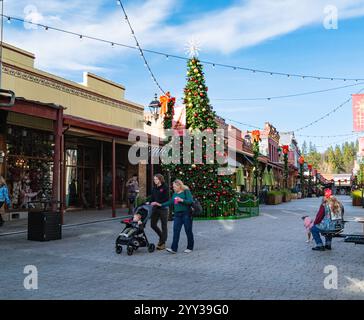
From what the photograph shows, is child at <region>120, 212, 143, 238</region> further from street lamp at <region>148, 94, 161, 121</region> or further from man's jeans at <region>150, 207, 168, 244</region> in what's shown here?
street lamp at <region>148, 94, 161, 121</region>

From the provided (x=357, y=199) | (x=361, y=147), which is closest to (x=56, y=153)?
(x=357, y=199)

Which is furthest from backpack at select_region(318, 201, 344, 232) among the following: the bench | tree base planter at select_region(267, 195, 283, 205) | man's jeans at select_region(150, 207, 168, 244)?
tree base planter at select_region(267, 195, 283, 205)

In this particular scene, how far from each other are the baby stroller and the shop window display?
24.2ft

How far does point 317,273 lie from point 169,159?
10.8 m

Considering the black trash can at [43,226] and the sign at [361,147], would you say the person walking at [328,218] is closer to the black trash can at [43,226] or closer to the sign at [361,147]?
the black trash can at [43,226]

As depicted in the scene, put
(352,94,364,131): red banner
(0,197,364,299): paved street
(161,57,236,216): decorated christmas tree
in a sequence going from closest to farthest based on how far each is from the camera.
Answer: (0,197,364,299): paved street
(161,57,236,216): decorated christmas tree
(352,94,364,131): red banner

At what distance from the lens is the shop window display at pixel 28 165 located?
616 inches

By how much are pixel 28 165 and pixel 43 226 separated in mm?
6953

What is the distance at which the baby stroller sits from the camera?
855 centimetres

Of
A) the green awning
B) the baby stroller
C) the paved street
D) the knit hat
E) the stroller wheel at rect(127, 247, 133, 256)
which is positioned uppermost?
the green awning

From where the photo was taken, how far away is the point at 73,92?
18.0 meters

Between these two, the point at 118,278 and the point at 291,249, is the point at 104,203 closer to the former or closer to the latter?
the point at 291,249

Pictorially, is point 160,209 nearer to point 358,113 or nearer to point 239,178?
point 358,113

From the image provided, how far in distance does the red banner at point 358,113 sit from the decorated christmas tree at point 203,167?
5.81m
